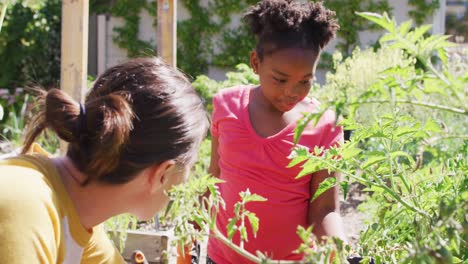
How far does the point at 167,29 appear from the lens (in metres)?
4.36

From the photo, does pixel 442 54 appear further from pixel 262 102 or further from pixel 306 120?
pixel 262 102

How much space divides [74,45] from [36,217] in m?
2.16

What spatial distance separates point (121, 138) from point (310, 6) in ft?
3.27

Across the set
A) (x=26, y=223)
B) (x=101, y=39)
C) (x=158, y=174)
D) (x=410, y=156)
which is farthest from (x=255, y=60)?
(x=101, y=39)

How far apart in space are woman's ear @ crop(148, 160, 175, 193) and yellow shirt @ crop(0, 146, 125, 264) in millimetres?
165

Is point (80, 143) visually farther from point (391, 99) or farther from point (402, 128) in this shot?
point (391, 99)

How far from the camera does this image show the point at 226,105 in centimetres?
214

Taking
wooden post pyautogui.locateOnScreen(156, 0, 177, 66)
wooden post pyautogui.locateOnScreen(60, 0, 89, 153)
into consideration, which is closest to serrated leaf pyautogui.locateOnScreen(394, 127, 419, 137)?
wooden post pyautogui.locateOnScreen(60, 0, 89, 153)

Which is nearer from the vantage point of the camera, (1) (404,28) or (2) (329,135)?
(1) (404,28)

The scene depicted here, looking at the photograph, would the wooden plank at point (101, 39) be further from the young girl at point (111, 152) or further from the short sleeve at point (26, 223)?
the short sleeve at point (26, 223)

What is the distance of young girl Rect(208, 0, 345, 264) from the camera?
6.38 feet

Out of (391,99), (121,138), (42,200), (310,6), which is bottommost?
(42,200)

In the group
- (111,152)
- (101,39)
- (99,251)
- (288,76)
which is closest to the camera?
(111,152)

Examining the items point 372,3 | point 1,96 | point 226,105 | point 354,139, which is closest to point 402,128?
point 354,139
